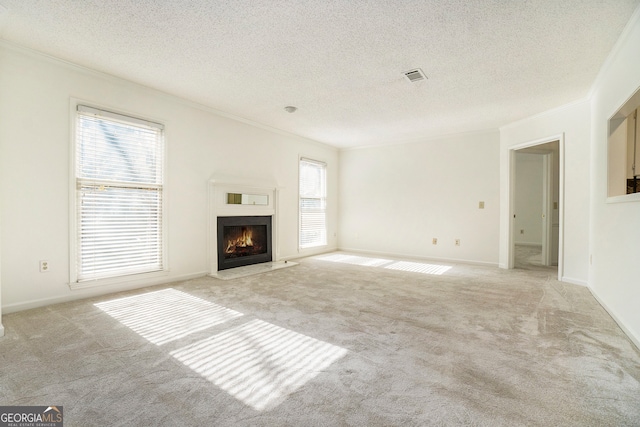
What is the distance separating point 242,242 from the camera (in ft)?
16.7

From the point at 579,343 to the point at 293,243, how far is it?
458cm

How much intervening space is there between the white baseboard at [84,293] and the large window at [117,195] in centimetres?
14

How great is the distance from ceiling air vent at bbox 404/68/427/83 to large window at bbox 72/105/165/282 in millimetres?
3193

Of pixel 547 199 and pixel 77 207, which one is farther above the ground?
pixel 547 199

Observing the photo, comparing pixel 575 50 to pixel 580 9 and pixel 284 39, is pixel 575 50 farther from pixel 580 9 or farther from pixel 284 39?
pixel 284 39

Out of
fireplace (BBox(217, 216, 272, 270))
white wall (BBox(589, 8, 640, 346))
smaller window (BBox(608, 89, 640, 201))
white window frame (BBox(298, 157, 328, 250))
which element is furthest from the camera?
white window frame (BBox(298, 157, 328, 250))

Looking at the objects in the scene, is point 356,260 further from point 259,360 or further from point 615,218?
point 259,360

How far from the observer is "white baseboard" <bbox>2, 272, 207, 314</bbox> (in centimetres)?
282

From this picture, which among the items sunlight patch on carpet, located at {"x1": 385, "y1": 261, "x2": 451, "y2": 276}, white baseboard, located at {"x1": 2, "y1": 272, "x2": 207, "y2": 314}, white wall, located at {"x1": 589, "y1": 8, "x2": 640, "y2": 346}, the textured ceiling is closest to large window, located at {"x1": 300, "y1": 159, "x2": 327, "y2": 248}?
sunlight patch on carpet, located at {"x1": 385, "y1": 261, "x2": 451, "y2": 276}

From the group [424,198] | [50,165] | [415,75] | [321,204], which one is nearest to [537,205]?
[424,198]

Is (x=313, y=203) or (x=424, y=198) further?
(x=313, y=203)

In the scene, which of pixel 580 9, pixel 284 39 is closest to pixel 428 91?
pixel 580 9

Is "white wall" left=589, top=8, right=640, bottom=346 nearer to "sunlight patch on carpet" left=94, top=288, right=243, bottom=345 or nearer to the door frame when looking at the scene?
the door frame

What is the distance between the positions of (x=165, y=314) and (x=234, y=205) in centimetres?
229
